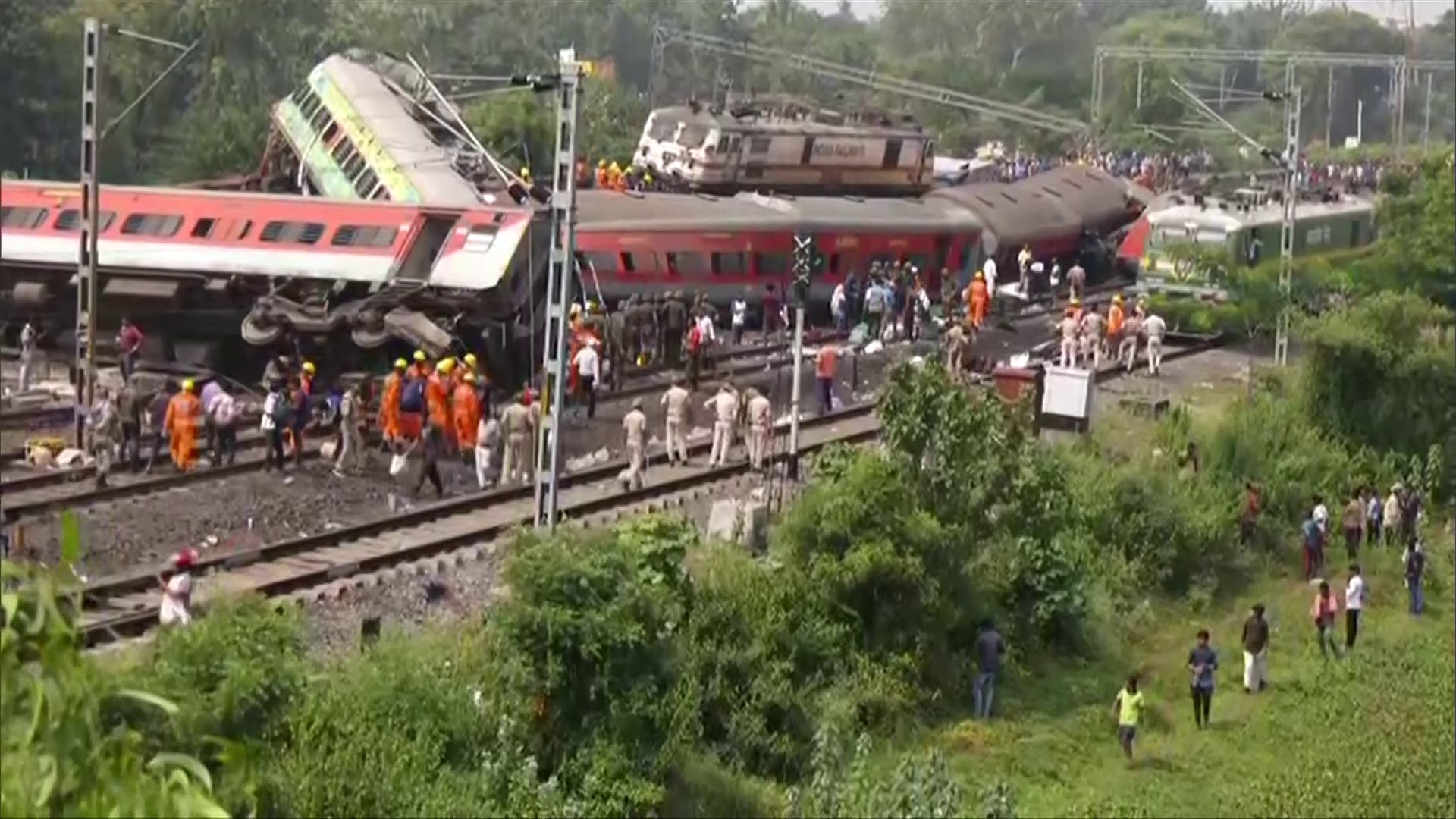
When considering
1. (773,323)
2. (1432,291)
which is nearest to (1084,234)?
(1432,291)

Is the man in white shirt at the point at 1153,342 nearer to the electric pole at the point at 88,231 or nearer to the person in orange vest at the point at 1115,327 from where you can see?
the person in orange vest at the point at 1115,327

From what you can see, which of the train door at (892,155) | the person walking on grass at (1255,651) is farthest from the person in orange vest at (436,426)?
the train door at (892,155)

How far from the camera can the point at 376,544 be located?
1784 centimetres

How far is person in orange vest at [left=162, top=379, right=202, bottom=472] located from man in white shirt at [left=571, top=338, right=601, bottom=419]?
488 centimetres

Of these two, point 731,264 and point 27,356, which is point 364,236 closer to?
point 27,356

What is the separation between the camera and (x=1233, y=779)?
1658 centimetres

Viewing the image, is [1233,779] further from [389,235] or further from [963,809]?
[389,235]

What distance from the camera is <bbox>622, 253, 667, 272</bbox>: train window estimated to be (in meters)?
29.7

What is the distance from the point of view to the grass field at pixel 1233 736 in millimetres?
15961

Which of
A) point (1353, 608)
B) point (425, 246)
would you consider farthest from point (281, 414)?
point (1353, 608)

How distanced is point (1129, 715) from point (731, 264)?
15665 millimetres

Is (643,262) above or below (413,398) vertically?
above

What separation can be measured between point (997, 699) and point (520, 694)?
16.6 feet

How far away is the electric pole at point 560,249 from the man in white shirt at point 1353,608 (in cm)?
737
